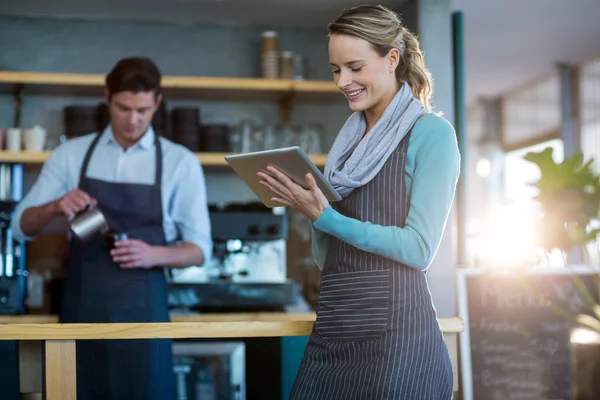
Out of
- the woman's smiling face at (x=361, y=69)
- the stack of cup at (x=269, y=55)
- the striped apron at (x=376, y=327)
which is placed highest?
the stack of cup at (x=269, y=55)

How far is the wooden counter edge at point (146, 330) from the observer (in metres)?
1.37

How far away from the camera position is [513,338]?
3604 mm

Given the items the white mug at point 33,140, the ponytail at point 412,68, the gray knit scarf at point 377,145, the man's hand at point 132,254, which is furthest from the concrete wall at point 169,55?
the gray knit scarf at point 377,145

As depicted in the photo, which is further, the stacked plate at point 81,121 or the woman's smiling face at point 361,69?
the stacked plate at point 81,121

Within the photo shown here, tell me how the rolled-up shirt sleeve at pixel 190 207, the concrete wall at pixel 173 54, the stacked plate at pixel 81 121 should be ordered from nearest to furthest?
the rolled-up shirt sleeve at pixel 190 207, the stacked plate at pixel 81 121, the concrete wall at pixel 173 54

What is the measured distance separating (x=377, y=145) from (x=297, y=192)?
0.18 m

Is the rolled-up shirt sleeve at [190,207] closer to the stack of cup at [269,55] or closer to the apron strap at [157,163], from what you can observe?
the apron strap at [157,163]

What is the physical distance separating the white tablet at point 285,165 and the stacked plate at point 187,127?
2.16 meters

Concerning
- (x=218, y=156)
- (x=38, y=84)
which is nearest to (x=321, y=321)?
(x=218, y=156)

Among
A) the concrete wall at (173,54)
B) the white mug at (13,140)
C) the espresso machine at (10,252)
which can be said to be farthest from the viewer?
the concrete wall at (173,54)

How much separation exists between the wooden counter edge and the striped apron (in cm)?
9

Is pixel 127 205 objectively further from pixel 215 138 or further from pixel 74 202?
pixel 215 138

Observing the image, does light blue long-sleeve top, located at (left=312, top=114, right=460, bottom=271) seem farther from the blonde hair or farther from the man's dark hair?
the man's dark hair

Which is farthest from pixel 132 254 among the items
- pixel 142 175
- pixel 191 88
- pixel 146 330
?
pixel 191 88
